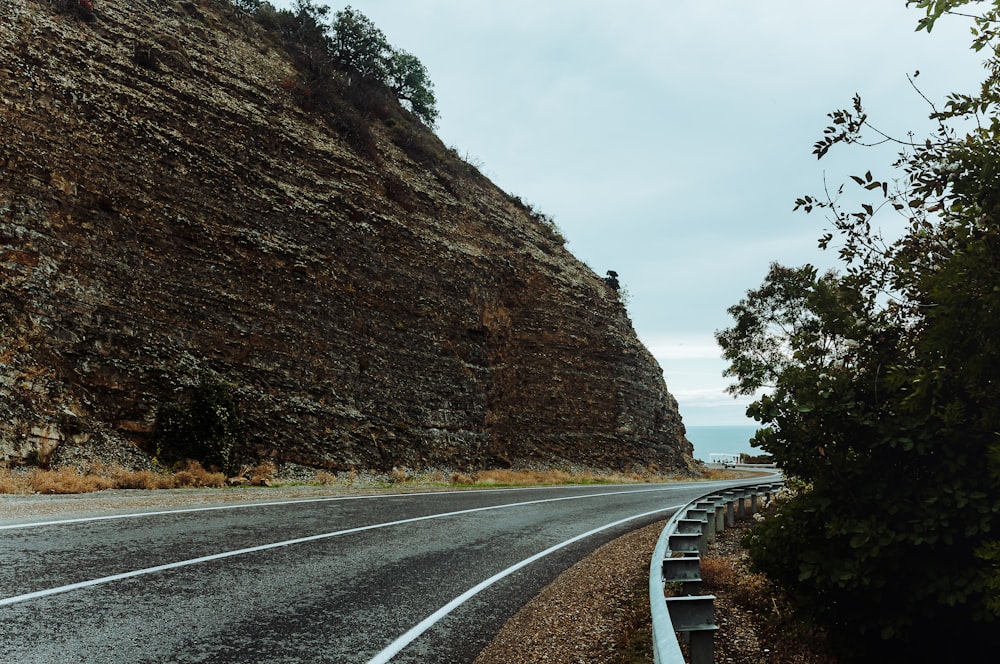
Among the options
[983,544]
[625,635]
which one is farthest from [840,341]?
[625,635]

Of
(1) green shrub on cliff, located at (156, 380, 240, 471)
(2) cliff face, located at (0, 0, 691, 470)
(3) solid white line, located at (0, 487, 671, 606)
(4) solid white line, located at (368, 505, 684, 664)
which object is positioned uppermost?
(2) cliff face, located at (0, 0, 691, 470)

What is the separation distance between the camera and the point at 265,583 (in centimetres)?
627

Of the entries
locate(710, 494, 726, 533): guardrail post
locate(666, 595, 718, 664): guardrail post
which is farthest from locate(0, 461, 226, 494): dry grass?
locate(666, 595, 718, 664): guardrail post

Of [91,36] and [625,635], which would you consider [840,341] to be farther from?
[91,36]

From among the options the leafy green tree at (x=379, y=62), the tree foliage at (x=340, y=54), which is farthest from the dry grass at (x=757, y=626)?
the leafy green tree at (x=379, y=62)

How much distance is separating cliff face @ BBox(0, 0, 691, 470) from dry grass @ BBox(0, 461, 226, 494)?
1.12 m

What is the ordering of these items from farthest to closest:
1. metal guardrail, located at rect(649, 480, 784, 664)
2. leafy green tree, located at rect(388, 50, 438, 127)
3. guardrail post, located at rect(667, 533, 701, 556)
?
leafy green tree, located at rect(388, 50, 438, 127) < guardrail post, located at rect(667, 533, 701, 556) < metal guardrail, located at rect(649, 480, 784, 664)

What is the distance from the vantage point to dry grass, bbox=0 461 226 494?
39.4 feet

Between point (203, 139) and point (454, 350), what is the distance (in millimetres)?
12932

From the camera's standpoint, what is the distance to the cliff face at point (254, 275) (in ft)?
53.1

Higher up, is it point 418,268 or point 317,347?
point 418,268

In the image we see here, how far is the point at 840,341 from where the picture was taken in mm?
5660

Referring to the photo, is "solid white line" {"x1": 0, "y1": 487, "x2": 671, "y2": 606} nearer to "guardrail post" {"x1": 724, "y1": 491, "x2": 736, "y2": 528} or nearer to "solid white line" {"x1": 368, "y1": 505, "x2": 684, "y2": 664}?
"solid white line" {"x1": 368, "y1": 505, "x2": 684, "y2": 664}

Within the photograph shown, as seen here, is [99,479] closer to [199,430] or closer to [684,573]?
[199,430]
